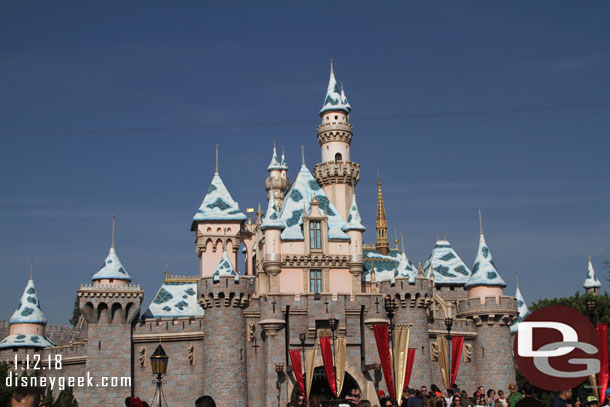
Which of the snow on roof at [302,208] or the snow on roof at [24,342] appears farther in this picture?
the snow on roof at [302,208]

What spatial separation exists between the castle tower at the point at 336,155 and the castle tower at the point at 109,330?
15270 millimetres

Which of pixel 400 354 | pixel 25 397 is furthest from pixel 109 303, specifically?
pixel 25 397

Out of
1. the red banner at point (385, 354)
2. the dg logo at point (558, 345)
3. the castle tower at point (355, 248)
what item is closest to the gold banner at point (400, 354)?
the red banner at point (385, 354)

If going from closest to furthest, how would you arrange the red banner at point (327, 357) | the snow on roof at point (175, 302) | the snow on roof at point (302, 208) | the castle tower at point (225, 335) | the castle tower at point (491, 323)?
1. the red banner at point (327, 357)
2. the castle tower at point (225, 335)
3. the snow on roof at point (175, 302)
4. the snow on roof at point (302, 208)
5. the castle tower at point (491, 323)

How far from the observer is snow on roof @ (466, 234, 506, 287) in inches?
1912

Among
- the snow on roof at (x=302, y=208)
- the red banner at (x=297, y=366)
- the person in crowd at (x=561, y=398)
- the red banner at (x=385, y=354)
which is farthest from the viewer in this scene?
the snow on roof at (x=302, y=208)

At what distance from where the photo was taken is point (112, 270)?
143ft

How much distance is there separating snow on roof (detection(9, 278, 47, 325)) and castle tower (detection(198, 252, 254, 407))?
10.5 m

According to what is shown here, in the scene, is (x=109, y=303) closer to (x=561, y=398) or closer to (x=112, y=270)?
(x=112, y=270)

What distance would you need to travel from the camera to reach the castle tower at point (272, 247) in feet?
149

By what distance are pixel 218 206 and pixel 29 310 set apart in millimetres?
12568

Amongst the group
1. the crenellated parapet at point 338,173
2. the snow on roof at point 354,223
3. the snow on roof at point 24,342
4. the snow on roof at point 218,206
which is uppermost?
the crenellated parapet at point 338,173

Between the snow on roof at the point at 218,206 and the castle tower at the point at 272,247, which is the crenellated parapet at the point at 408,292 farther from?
the snow on roof at the point at 218,206

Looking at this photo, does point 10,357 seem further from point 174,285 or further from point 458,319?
point 458,319
